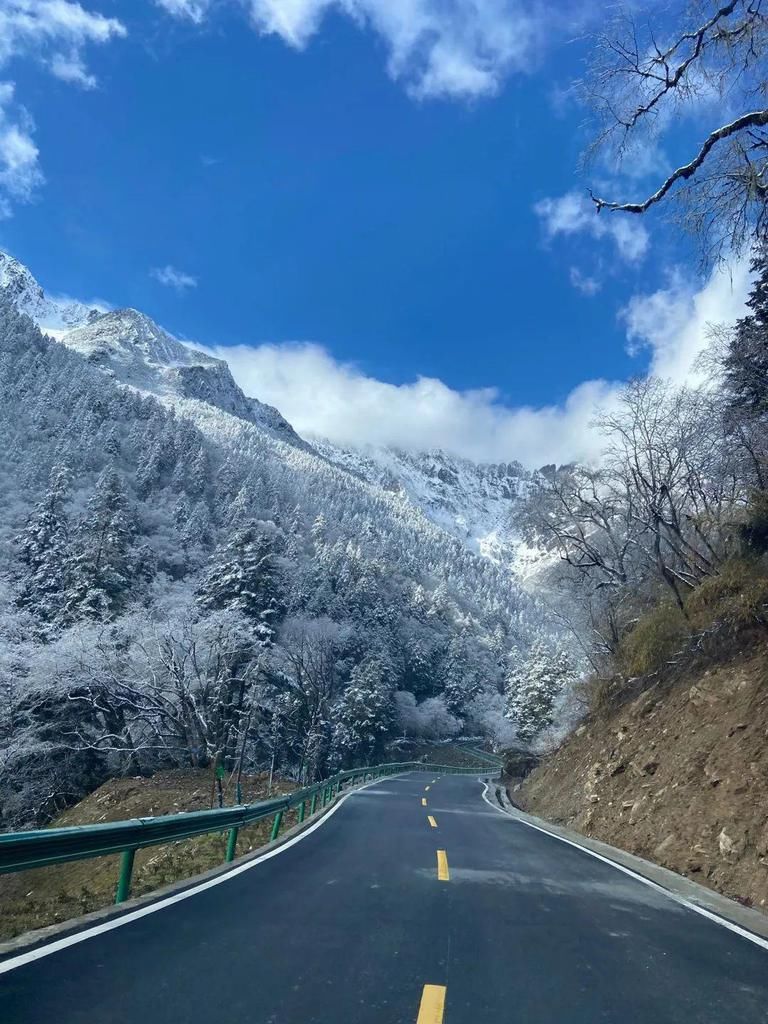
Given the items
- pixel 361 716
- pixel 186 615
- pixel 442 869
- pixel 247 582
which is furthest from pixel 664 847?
pixel 361 716

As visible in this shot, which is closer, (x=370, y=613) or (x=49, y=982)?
(x=49, y=982)

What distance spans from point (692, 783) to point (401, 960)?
8719 millimetres

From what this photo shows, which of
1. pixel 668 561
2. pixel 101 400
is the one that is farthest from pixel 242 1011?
pixel 101 400

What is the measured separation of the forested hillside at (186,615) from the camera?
28.8 meters

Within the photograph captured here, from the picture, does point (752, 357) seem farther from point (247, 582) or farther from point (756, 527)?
point (247, 582)

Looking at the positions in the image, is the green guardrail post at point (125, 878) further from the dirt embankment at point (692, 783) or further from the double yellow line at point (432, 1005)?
the dirt embankment at point (692, 783)

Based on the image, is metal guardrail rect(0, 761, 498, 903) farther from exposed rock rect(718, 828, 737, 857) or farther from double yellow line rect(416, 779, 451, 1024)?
exposed rock rect(718, 828, 737, 857)

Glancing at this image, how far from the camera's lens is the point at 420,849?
454 inches

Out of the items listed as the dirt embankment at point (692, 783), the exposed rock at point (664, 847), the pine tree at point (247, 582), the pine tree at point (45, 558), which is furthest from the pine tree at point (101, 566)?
the exposed rock at point (664, 847)

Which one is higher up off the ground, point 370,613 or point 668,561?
point 370,613

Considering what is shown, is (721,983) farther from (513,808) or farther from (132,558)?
(132,558)

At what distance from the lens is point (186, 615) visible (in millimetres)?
35938

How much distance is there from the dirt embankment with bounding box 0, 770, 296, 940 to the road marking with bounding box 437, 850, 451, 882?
3.53 m

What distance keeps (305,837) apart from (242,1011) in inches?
382
